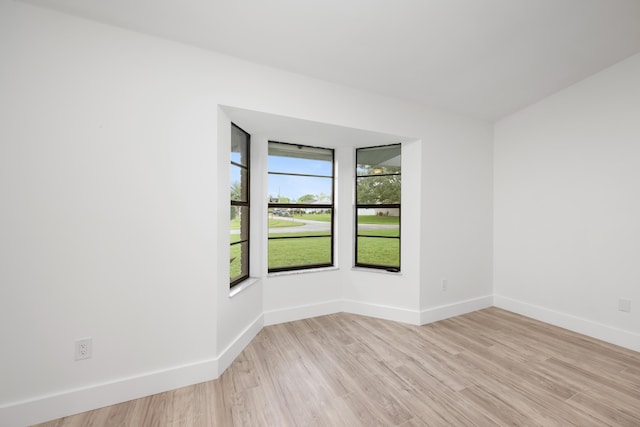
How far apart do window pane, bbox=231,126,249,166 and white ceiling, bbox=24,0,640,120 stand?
772mm

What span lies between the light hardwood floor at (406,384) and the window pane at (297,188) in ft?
5.12

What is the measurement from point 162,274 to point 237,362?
102cm

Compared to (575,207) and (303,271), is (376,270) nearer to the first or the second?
(303,271)

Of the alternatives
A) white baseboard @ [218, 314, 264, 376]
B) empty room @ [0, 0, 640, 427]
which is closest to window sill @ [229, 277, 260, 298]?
empty room @ [0, 0, 640, 427]

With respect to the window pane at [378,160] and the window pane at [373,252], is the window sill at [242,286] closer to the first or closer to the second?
the window pane at [373,252]

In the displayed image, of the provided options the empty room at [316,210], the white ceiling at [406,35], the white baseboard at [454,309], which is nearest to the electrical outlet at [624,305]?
the empty room at [316,210]

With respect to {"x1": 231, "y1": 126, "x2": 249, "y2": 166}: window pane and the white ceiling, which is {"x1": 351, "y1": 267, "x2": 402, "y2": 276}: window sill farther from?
the white ceiling

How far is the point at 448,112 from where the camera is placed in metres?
3.23

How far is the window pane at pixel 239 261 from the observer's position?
2.73 metres

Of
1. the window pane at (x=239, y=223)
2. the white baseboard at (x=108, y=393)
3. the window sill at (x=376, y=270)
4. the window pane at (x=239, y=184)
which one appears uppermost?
the window pane at (x=239, y=184)

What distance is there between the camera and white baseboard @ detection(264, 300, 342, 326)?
2975mm

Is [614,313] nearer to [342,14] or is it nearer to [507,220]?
[507,220]

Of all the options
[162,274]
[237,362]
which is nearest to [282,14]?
[162,274]

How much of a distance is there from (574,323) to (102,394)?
4.46m
